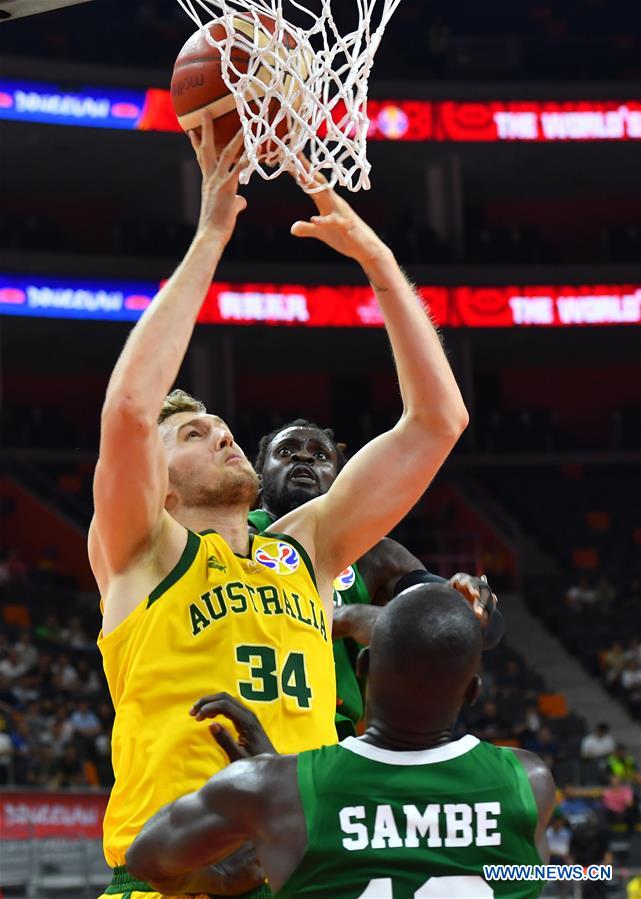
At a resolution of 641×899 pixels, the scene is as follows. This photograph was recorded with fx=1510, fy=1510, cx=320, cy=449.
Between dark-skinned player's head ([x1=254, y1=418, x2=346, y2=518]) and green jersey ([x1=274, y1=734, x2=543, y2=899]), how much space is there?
7.82 feet

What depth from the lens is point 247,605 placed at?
362 cm

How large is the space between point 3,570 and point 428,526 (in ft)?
24.3

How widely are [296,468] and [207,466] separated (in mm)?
1243

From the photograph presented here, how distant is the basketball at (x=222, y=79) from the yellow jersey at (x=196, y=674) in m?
1.11

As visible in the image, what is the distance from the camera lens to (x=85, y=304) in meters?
21.6

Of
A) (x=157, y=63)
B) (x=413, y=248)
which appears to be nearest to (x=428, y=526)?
(x=413, y=248)

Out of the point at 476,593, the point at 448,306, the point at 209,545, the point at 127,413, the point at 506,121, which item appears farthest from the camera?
the point at 448,306

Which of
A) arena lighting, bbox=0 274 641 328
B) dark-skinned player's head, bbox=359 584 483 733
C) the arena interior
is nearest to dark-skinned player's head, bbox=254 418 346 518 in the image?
dark-skinned player's head, bbox=359 584 483 733

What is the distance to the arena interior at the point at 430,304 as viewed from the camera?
2106 cm

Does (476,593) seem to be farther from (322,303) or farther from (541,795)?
(322,303)

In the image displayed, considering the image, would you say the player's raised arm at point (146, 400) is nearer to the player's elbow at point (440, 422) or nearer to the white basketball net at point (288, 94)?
the white basketball net at point (288, 94)

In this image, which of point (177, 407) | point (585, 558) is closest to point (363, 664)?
point (177, 407)

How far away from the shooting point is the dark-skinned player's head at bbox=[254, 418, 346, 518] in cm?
509

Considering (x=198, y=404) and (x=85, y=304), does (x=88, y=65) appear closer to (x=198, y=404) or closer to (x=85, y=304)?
(x=85, y=304)
